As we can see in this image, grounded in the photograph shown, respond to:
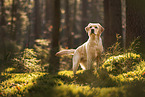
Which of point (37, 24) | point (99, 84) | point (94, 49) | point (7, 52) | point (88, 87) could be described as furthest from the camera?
point (37, 24)

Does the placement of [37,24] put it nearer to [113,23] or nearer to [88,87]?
[113,23]

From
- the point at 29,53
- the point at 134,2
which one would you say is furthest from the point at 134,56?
the point at 29,53

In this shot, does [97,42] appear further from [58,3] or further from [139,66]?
[58,3]

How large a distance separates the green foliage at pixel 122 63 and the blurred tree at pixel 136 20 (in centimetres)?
76

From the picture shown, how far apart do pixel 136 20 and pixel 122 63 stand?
5.96 ft

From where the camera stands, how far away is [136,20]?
6105mm

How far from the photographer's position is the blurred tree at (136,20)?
6.03m

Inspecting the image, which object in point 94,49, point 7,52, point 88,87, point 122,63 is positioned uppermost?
point 7,52

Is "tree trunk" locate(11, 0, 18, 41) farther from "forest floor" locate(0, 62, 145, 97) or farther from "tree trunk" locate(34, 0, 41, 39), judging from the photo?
"forest floor" locate(0, 62, 145, 97)

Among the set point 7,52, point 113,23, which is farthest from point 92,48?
point 7,52

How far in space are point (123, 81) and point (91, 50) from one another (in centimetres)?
206

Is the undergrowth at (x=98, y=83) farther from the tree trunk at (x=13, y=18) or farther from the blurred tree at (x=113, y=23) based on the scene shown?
the tree trunk at (x=13, y=18)

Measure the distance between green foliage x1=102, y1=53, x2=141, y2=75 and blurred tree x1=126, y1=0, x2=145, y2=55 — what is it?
760mm

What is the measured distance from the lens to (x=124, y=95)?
10.2ft
